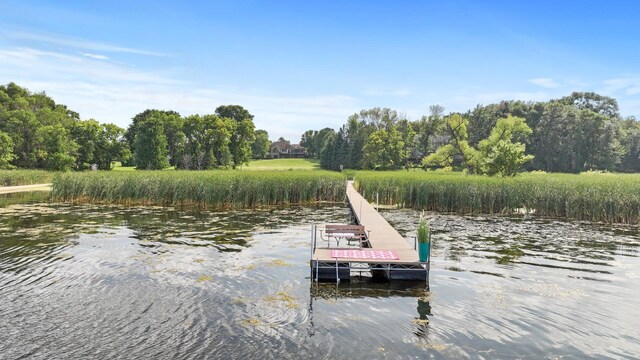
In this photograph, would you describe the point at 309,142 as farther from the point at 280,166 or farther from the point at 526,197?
the point at 526,197

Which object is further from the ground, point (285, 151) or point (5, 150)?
point (285, 151)

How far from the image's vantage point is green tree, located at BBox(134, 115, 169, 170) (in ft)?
207

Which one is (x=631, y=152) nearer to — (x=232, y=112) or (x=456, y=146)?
(x=456, y=146)

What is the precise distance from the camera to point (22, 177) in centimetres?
4566

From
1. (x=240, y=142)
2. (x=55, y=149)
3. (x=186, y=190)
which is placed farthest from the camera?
(x=240, y=142)

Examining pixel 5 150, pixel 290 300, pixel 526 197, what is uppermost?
pixel 5 150

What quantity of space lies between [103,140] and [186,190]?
42641mm

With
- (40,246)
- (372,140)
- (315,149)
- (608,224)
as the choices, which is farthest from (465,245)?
(315,149)

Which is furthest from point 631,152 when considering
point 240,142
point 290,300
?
point 290,300

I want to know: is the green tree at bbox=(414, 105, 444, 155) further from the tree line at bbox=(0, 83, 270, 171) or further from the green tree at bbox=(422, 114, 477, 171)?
the tree line at bbox=(0, 83, 270, 171)

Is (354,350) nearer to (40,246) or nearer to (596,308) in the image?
(596,308)

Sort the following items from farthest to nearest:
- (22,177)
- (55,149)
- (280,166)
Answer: (280,166)
(55,149)
(22,177)

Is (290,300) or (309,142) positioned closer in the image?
(290,300)

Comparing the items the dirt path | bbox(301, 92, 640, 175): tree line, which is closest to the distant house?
bbox(301, 92, 640, 175): tree line
